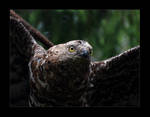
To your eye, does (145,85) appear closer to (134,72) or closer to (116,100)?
(134,72)

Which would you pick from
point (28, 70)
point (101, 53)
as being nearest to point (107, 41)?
point (101, 53)

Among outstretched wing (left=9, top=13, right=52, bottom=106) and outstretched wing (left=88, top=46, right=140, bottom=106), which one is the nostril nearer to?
outstretched wing (left=88, top=46, right=140, bottom=106)

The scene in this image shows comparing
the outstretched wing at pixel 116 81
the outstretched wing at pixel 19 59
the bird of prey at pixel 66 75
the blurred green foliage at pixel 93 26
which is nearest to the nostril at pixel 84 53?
the bird of prey at pixel 66 75

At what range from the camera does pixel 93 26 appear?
5.01 m

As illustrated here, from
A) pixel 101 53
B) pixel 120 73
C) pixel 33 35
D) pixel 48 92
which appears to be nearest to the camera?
pixel 48 92

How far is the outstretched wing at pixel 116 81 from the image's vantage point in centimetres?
368

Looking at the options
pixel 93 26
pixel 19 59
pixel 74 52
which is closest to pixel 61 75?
pixel 74 52

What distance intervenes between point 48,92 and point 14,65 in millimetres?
717

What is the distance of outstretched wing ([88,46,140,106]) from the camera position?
12.1 feet

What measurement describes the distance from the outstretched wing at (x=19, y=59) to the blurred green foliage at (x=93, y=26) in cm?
77

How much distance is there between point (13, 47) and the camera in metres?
3.84

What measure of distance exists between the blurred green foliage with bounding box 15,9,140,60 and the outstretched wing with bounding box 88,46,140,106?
1017 millimetres

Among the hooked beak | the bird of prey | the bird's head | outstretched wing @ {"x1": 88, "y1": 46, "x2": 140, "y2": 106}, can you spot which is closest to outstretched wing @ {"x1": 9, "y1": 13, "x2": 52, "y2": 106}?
the bird of prey

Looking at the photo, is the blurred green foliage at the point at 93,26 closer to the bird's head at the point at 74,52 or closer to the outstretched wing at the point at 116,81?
the outstretched wing at the point at 116,81
